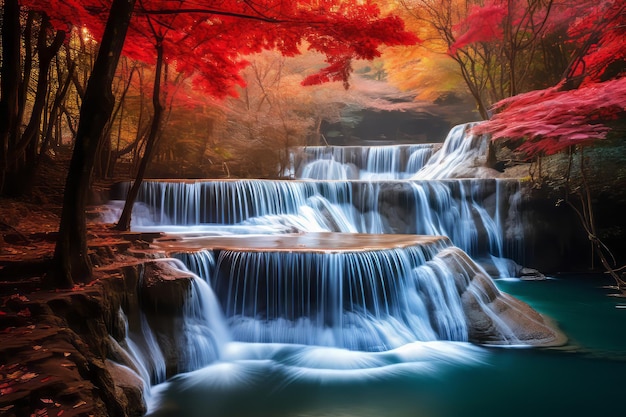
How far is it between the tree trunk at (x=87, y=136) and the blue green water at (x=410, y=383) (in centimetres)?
183

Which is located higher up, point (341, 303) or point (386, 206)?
point (386, 206)

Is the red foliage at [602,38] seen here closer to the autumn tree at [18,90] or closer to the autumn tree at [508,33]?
the autumn tree at [508,33]

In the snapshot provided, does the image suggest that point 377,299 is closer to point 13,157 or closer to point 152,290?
point 152,290

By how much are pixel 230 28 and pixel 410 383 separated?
623 cm

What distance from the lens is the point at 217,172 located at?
17.6 m

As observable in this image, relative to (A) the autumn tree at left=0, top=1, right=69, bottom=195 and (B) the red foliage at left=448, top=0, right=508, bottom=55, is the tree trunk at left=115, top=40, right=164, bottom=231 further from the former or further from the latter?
(B) the red foliage at left=448, top=0, right=508, bottom=55

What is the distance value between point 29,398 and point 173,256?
12.8ft

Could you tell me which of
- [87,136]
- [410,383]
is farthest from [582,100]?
[87,136]

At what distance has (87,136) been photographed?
4.58 m

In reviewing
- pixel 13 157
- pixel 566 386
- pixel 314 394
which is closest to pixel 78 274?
pixel 314 394

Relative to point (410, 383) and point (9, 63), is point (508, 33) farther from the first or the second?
point (9, 63)

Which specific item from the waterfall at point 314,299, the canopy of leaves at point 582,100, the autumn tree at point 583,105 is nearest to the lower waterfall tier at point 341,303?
the waterfall at point 314,299

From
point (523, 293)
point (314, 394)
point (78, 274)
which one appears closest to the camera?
point (78, 274)

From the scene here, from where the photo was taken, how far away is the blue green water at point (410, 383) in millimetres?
4906
